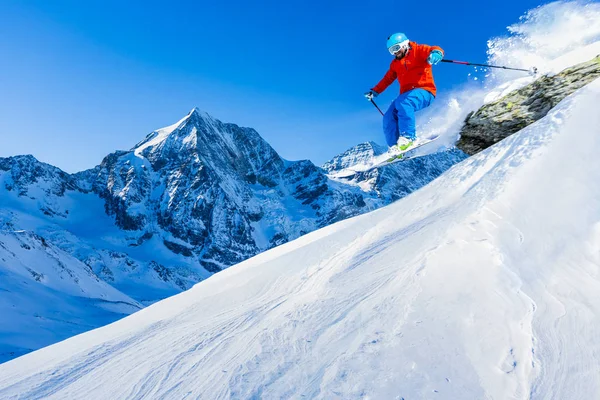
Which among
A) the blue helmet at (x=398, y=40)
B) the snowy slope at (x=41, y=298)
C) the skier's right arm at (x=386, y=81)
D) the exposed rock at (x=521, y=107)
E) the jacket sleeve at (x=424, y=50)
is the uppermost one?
the snowy slope at (x=41, y=298)

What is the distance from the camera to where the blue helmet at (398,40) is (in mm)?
8227

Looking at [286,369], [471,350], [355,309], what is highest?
[355,309]

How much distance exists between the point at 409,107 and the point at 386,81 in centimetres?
153

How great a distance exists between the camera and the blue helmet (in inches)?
324

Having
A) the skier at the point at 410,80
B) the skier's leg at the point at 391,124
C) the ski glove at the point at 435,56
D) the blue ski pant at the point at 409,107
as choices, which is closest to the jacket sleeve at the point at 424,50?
the skier at the point at 410,80

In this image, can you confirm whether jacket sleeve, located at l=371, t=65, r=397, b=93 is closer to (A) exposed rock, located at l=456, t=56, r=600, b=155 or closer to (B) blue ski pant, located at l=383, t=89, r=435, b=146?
(B) blue ski pant, located at l=383, t=89, r=435, b=146

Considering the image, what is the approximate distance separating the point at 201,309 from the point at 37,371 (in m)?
1.84

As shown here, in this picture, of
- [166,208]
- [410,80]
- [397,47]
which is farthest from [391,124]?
[166,208]

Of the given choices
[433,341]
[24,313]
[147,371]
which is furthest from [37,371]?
[24,313]

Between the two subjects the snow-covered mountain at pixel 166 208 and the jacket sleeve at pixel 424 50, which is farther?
the snow-covered mountain at pixel 166 208

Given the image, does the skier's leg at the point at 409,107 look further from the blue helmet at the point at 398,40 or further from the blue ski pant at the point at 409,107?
the blue helmet at the point at 398,40

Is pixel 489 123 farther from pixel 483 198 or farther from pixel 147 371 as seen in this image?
pixel 147 371

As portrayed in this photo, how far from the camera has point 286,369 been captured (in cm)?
268

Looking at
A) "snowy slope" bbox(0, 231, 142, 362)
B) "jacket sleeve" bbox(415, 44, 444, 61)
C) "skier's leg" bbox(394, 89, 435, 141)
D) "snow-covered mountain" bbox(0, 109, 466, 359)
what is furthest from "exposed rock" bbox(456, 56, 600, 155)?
"snow-covered mountain" bbox(0, 109, 466, 359)
